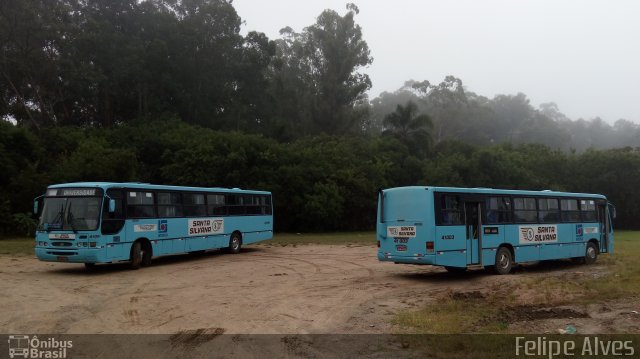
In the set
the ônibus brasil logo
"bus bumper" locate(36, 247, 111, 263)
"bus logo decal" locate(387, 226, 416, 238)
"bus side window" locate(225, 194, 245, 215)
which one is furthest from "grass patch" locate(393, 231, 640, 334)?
"bus side window" locate(225, 194, 245, 215)

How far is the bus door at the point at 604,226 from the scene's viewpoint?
22500 millimetres

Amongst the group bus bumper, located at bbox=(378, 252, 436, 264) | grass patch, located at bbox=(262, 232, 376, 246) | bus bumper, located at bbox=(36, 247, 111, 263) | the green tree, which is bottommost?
grass patch, located at bbox=(262, 232, 376, 246)

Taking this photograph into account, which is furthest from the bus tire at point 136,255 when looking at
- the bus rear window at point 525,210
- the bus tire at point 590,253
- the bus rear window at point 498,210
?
the bus tire at point 590,253

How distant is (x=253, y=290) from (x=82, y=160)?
3016 centimetres

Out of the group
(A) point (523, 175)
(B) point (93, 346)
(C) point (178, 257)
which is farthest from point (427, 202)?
(A) point (523, 175)

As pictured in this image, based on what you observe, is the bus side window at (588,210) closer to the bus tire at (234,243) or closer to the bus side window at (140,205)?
the bus tire at (234,243)

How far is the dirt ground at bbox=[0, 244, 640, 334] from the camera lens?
9828mm

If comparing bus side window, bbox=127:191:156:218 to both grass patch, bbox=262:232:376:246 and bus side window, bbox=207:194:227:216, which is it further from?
grass patch, bbox=262:232:376:246

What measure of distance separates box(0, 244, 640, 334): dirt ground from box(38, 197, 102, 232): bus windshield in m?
1.52

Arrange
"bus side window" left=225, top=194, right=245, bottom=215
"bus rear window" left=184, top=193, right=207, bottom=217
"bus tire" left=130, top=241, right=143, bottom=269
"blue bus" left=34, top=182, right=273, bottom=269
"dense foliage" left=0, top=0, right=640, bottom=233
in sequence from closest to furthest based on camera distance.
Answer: "blue bus" left=34, top=182, right=273, bottom=269
"bus tire" left=130, top=241, right=143, bottom=269
"bus rear window" left=184, top=193, right=207, bottom=217
"bus side window" left=225, top=194, right=245, bottom=215
"dense foliage" left=0, top=0, right=640, bottom=233

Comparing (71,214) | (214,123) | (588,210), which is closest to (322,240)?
(588,210)

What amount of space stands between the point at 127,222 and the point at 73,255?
6.81 ft

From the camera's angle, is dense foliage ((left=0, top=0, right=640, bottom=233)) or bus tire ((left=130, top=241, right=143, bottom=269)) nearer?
bus tire ((left=130, top=241, right=143, bottom=269))

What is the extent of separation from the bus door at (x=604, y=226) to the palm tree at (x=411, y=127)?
3437cm
